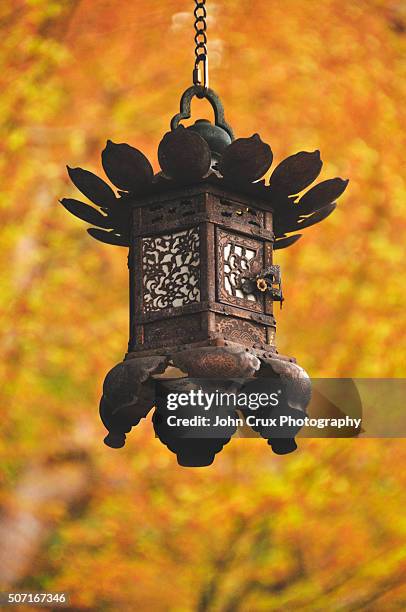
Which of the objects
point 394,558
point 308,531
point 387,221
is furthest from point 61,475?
point 387,221

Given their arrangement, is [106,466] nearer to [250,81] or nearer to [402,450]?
[402,450]

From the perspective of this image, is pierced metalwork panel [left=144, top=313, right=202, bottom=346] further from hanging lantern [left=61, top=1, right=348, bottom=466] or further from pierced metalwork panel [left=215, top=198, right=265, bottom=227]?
pierced metalwork panel [left=215, top=198, right=265, bottom=227]

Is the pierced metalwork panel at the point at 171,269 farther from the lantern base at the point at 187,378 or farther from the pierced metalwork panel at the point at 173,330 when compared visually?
the lantern base at the point at 187,378

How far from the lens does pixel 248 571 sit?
5000mm

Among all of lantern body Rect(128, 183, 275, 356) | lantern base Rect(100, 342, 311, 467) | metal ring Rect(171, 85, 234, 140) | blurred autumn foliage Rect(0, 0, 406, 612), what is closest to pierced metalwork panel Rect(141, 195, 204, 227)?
lantern body Rect(128, 183, 275, 356)

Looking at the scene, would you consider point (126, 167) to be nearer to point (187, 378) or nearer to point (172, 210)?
point (172, 210)

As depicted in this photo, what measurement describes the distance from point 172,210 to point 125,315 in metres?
2.42

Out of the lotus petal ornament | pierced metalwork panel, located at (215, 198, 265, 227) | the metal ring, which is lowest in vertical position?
pierced metalwork panel, located at (215, 198, 265, 227)

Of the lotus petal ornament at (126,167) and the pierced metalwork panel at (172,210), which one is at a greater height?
the lotus petal ornament at (126,167)

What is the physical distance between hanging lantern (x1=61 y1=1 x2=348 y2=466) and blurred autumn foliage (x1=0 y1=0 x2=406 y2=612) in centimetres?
222

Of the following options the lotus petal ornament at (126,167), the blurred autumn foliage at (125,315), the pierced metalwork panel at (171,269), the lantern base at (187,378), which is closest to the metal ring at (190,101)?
the lotus petal ornament at (126,167)

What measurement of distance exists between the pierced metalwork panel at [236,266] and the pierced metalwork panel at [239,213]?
0.04 m

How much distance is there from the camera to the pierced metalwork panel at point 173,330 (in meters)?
2.64

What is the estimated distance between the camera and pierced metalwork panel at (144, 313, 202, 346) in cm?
264
